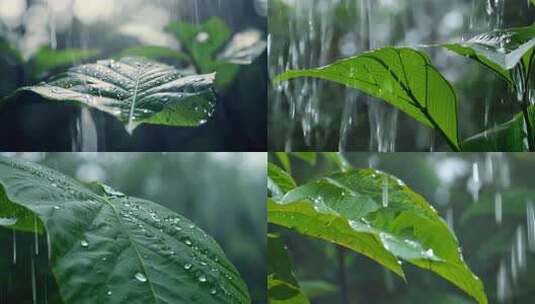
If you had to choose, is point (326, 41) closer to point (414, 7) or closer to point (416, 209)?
point (414, 7)

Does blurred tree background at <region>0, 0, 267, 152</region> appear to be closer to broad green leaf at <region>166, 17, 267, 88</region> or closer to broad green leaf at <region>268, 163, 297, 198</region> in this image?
broad green leaf at <region>166, 17, 267, 88</region>

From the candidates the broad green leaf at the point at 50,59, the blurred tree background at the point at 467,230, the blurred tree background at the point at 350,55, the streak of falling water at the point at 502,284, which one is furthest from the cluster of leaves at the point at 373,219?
the streak of falling water at the point at 502,284

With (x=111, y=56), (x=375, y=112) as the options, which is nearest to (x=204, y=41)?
(x=111, y=56)

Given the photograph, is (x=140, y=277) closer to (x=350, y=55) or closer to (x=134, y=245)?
(x=134, y=245)

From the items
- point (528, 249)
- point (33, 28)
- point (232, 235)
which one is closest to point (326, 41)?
point (232, 235)

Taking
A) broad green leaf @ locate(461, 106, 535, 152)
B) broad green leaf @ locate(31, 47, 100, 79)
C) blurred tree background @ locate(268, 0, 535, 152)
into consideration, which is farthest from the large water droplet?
blurred tree background @ locate(268, 0, 535, 152)

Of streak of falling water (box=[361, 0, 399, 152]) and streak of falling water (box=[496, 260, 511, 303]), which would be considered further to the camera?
streak of falling water (box=[496, 260, 511, 303])

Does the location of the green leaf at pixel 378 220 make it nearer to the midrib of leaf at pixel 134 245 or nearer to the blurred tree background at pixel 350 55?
the midrib of leaf at pixel 134 245
